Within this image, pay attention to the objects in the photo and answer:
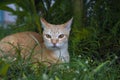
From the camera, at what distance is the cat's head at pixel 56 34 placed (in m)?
5.00

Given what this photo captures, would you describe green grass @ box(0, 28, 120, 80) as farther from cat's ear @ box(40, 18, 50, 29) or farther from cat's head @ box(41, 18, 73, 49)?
cat's ear @ box(40, 18, 50, 29)

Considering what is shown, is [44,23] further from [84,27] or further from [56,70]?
[56,70]

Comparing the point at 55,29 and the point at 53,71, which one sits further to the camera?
the point at 55,29

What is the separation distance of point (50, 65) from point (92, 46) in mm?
1418

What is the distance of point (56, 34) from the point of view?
504 cm

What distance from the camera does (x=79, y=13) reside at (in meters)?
5.34

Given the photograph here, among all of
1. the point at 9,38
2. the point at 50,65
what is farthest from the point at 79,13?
the point at 50,65

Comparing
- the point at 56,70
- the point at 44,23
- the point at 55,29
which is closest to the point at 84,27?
the point at 55,29

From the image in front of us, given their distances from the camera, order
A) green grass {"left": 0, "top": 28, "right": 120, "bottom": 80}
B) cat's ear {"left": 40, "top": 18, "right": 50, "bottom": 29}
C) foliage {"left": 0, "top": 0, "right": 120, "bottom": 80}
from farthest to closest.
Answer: cat's ear {"left": 40, "top": 18, "right": 50, "bottom": 29} → foliage {"left": 0, "top": 0, "right": 120, "bottom": 80} → green grass {"left": 0, "top": 28, "right": 120, "bottom": 80}

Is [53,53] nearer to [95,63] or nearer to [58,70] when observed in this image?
[95,63]

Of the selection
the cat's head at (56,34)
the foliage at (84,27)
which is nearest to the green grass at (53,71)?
the foliage at (84,27)

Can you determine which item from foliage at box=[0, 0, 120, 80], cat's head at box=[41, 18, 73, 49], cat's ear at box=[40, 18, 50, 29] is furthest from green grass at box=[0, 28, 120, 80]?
cat's ear at box=[40, 18, 50, 29]

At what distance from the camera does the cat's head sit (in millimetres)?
4996

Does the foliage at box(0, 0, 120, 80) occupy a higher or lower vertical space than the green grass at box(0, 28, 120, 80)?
higher
